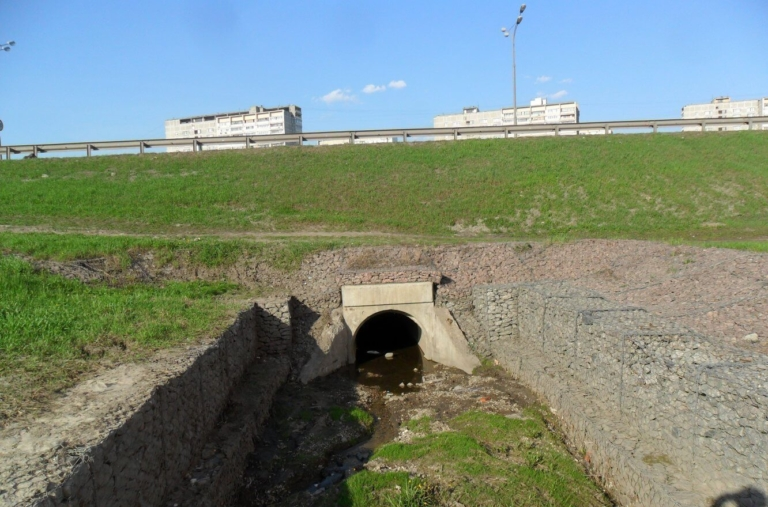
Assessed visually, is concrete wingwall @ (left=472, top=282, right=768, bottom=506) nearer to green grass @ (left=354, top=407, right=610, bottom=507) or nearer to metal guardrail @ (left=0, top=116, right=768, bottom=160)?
green grass @ (left=354, top=407, right=610, bottom=507)

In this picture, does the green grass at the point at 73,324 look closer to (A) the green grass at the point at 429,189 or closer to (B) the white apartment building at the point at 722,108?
(A) the green grass at the point at 429,189

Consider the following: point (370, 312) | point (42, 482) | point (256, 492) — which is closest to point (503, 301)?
point (370, 312)

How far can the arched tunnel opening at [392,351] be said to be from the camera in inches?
571

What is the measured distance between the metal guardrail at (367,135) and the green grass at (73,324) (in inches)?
728

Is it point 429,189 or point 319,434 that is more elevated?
point 429,189

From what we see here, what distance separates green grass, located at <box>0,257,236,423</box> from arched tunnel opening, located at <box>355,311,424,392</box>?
15.6 ft

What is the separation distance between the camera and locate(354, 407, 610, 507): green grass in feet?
25.4

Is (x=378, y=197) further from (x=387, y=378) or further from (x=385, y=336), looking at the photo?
(x=387, y=378)

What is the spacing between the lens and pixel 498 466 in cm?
848

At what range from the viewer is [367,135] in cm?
3069

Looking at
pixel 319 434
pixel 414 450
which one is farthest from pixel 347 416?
pixel 414 450

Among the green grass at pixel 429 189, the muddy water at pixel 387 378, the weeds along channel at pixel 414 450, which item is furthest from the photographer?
the green grass at pixel 429 189

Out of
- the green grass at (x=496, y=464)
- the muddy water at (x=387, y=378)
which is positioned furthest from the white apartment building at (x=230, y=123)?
the green grass at (x=496, y=464)

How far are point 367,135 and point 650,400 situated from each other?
973 inches
